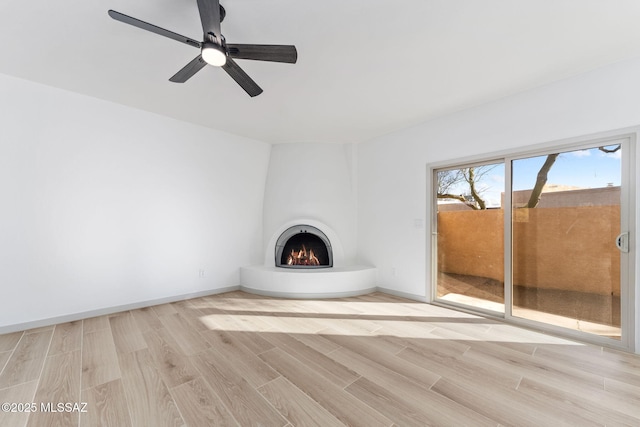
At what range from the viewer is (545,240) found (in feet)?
8.89

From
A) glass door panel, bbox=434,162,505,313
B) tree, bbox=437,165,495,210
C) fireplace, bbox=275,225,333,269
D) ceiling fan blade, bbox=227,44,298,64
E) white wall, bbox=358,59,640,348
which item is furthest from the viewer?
fireplace, bbox=275,225,333,269

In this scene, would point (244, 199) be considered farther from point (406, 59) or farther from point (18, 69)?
point (406, 59)

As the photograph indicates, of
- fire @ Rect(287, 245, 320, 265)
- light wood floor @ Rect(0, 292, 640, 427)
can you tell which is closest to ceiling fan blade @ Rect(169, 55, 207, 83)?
light wood floor @ Rect(0, 292, 640, 427)

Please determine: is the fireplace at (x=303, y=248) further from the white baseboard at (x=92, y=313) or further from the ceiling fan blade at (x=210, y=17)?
the ceiling fan blade at (x=210, y=17)

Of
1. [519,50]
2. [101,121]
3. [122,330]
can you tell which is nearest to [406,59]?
[519,50]

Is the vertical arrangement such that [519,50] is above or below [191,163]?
above

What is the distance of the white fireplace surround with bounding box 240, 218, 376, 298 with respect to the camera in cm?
378

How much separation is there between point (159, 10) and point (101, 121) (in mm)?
2013

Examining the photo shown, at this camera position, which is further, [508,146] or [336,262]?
[336,262]

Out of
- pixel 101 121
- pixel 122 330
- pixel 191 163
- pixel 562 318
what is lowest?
pixel 122 330

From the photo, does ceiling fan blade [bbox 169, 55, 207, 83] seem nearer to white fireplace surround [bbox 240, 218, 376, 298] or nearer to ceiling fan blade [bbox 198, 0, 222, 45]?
ceiling fan blade [bbox 198, 0, 222, 45]

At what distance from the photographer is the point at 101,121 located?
9.78 ft

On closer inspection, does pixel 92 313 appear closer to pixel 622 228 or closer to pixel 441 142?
pixel 441 142

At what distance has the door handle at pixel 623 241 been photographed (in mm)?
2242
